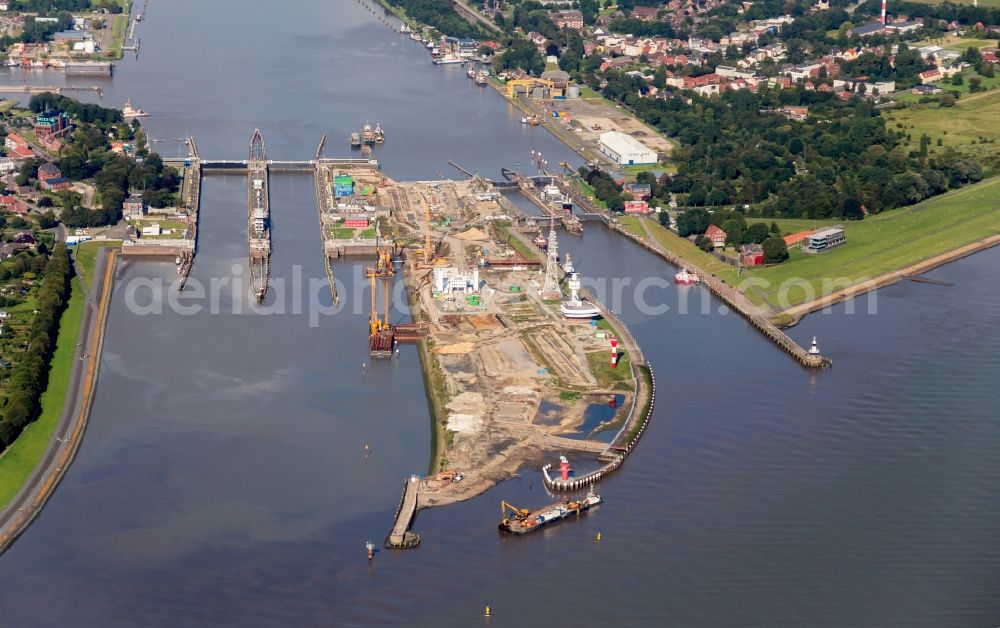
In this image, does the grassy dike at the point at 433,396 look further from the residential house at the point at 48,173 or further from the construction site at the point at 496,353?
the residential house at the point at 48,173

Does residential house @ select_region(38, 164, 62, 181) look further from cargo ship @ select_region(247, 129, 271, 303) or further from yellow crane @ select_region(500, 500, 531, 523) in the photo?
yellow crane @ select_region(500, 500, 531, 523)

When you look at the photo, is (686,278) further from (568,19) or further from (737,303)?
(568,19)

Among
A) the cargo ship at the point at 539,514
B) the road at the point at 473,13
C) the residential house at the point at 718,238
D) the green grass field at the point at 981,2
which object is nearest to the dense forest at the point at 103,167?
the residential house at the point at 718,238

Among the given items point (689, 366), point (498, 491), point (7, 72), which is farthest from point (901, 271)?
point (7, 72)

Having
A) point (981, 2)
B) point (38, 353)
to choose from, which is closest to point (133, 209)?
point (38, 353)

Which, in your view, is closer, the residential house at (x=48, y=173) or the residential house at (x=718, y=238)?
the residential house at (x=718, y=238)

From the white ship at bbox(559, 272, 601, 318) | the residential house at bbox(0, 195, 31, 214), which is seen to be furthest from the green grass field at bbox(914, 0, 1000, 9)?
the residential house at bbox(0, 195, 31, 214)
